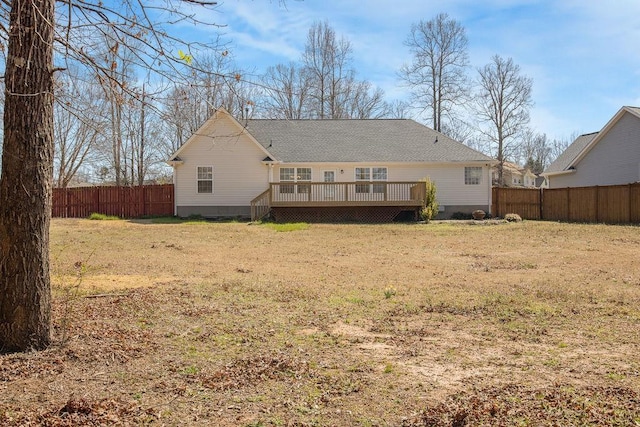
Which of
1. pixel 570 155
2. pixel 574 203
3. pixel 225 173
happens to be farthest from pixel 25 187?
pixel 570 155

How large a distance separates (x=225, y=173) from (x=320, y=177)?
4.70 meters

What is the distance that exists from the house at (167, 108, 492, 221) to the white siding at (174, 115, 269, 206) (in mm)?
49

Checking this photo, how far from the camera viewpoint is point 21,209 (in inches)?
171

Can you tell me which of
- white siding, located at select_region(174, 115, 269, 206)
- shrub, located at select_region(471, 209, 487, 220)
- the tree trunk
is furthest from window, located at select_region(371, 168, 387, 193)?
the tree trunk

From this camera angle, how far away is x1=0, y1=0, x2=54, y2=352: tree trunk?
4.33 meters

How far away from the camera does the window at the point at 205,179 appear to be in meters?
25.2

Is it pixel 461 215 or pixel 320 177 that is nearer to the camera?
pixel 320 177

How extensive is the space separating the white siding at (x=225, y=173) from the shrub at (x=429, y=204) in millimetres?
7688

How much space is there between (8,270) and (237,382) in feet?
7.27

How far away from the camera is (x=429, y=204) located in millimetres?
23203

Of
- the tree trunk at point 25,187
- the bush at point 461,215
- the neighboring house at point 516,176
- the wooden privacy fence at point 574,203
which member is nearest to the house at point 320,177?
the bush at point 461,215

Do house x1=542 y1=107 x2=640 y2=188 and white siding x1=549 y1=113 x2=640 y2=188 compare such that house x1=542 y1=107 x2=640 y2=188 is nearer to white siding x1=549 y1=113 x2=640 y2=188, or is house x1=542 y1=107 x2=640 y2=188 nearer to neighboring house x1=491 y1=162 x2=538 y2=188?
white siding x1=549 y1=113 x2=640 y2=188

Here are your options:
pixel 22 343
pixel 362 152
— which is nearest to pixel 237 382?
pixel 22 343

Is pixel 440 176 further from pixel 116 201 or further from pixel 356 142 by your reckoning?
pixel 116 201
